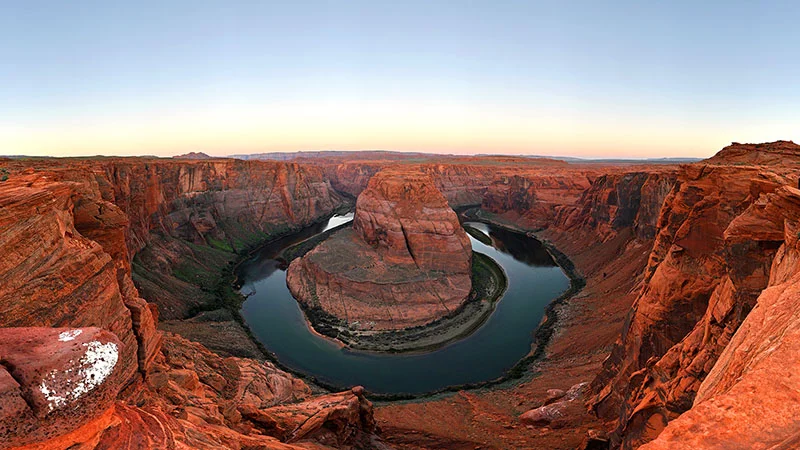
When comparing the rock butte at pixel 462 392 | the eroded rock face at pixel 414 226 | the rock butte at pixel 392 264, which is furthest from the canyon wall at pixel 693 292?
the eroded rock face at pixel 414 226

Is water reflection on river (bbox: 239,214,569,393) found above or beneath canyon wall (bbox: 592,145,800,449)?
beneath

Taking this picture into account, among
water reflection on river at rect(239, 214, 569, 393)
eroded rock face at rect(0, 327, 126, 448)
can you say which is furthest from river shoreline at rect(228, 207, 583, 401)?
eroded rock face at rect(0, 327, 126, 448)

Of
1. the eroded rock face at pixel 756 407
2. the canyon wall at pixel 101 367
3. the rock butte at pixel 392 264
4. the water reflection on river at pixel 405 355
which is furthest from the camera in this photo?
the rock butte at pixel 392 264

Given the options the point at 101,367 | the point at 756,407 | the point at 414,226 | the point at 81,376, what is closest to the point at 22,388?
the point at 81,376

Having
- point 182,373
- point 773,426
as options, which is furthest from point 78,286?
point 773,426

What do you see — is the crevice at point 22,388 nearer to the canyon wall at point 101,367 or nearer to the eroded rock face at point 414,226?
the canyon wall at point 101,367

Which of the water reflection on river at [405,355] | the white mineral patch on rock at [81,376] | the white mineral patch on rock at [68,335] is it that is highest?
the white mineral patch on rock at [68,335]

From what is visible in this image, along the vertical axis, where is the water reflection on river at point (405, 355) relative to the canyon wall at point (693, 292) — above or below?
below

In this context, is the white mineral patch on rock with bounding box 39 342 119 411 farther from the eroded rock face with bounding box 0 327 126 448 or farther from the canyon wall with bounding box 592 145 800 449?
the canyon wall with bounding box 592 145 800 449
